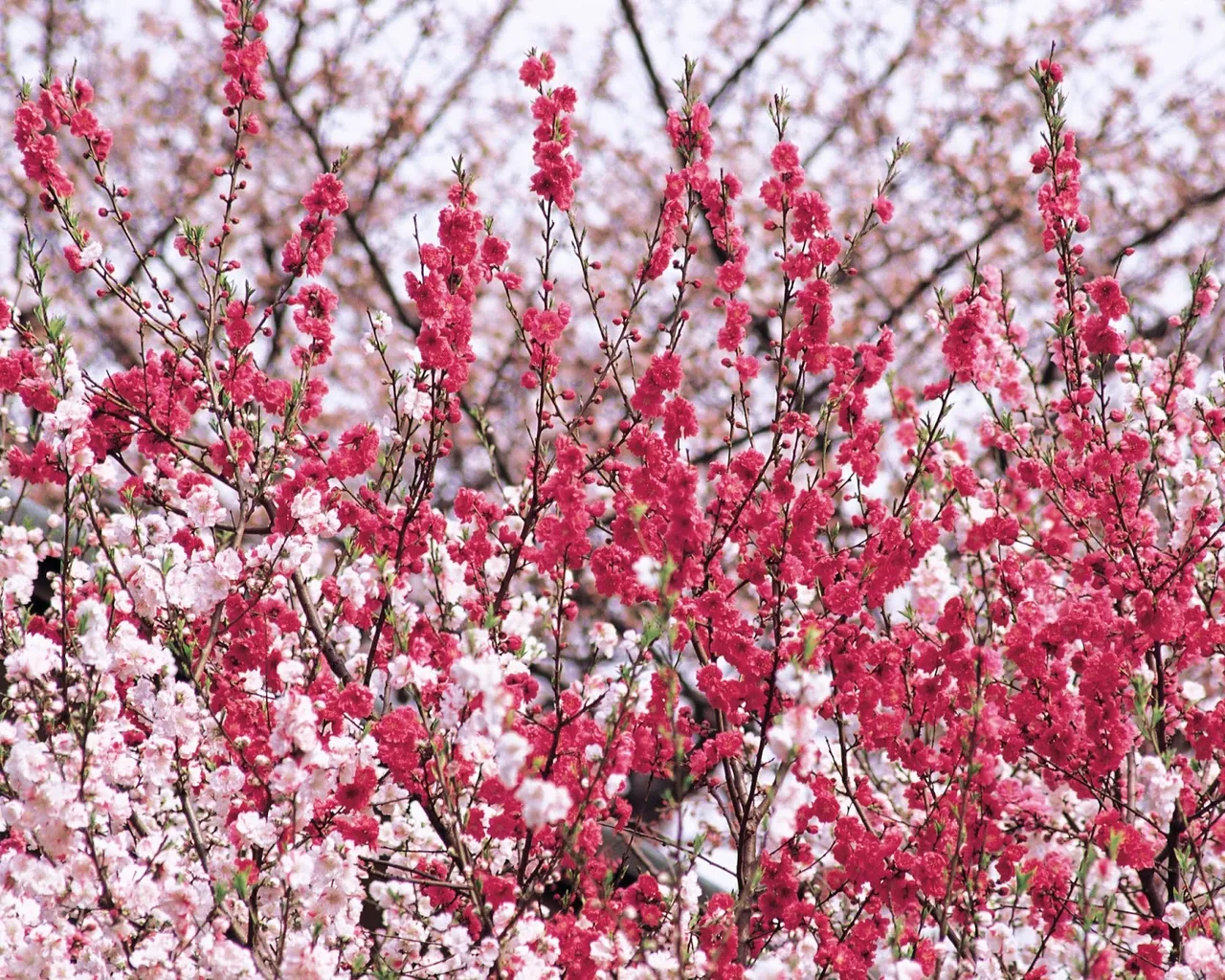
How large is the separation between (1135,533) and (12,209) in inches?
429

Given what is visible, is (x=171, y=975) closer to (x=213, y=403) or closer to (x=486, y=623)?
(x=486, y=623)

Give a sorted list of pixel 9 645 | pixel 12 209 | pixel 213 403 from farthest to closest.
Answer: pixel 12 209 → pixel 213 403 → pixel 9 645

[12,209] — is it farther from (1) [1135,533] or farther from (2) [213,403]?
(1) [1135,533]

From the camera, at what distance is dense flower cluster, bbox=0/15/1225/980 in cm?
351

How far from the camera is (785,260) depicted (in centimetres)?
431

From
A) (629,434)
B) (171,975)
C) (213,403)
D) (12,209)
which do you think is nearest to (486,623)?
(629,434)

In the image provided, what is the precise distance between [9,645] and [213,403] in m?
1.23

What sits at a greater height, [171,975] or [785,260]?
[785,260]

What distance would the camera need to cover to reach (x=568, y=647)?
4180 millimetres

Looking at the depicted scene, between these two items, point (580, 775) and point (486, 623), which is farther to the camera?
point (580, 775)

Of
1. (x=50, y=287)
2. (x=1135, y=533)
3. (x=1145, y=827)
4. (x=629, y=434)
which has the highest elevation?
(x=50, y=287)

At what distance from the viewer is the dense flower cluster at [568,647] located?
3.51 meters

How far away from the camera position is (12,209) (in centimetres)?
1102

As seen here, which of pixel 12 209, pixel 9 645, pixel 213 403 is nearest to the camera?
pixel 9 645
